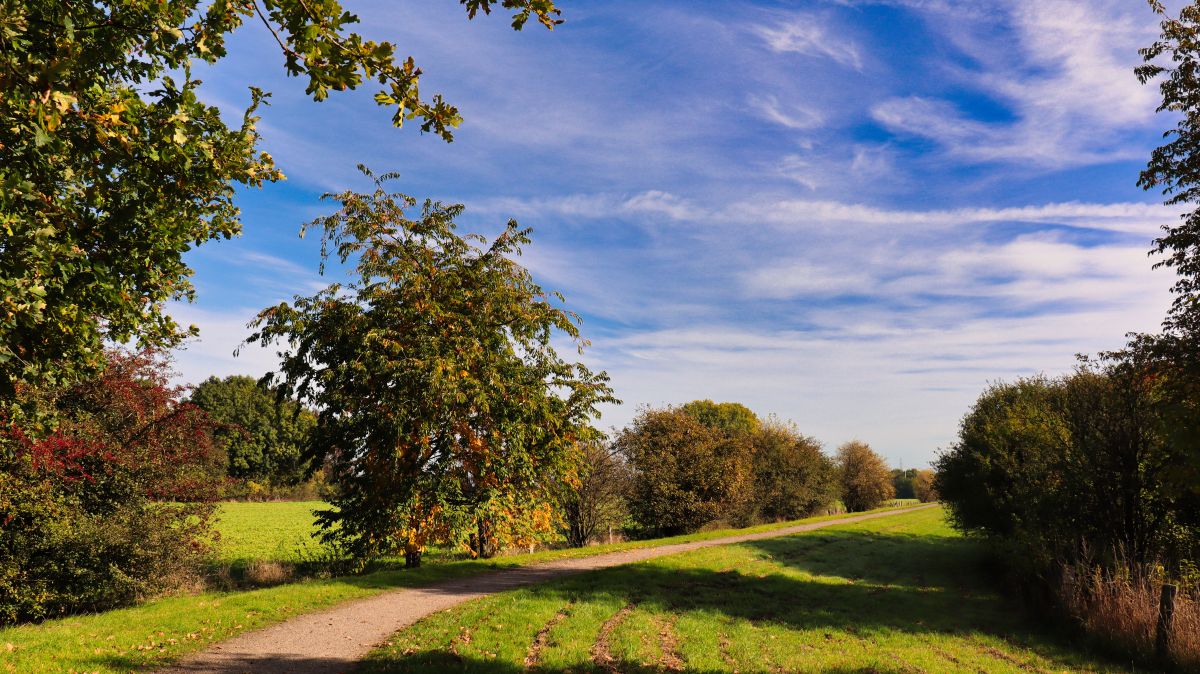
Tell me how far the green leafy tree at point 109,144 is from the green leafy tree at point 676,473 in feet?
97.8

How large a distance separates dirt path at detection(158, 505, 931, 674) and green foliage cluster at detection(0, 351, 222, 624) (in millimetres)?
5818

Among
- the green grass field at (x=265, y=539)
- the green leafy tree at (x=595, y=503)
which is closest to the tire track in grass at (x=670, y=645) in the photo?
the green grass field at (x=265, y=539)

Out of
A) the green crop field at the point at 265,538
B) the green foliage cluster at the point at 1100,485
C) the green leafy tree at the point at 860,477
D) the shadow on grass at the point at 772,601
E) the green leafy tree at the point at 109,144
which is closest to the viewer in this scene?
the green leafy tree at the point at 109,144

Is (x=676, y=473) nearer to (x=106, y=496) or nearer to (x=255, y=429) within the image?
(x=106, y=496)

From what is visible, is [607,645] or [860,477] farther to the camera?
[860,477]

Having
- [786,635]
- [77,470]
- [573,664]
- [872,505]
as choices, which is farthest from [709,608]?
[872,505]

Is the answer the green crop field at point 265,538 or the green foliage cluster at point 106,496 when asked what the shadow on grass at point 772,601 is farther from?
the green crop field at point 265,538

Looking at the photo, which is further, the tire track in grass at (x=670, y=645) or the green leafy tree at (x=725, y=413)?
the green leafy tree at (x=725, y=413)

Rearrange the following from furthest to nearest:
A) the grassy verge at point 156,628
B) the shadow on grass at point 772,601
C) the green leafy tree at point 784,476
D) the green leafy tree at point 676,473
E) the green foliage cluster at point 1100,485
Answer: the green leafy tree at point 784,476 < the green leafy tree at point 676,473 < the green foliage cluster at point 1100,485 < the shadow on grass at point 772,601 < the grassy verge at point 156,628

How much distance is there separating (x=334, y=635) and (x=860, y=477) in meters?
68.9

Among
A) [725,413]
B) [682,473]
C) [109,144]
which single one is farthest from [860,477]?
[109,144]

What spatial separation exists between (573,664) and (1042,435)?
19009mm

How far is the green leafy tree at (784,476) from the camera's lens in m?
49.4

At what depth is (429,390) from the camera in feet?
51.3
